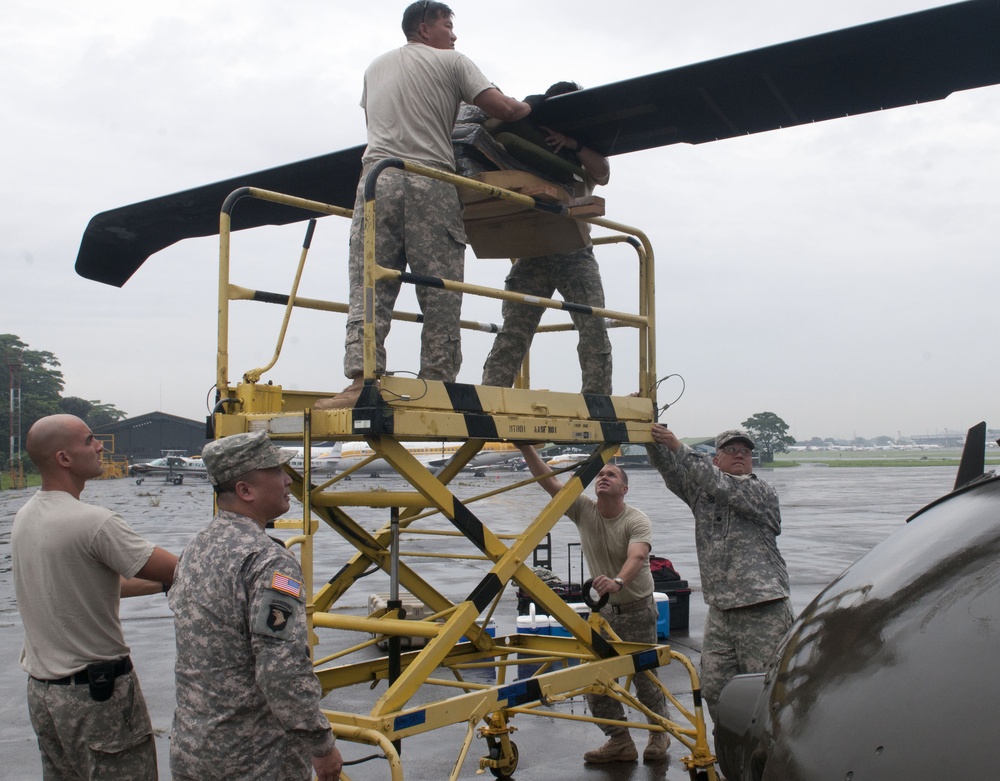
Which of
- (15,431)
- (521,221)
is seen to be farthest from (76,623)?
(15,431)

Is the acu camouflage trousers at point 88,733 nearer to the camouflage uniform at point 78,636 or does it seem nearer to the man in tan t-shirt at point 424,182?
the camouflage uniform at point 78,636

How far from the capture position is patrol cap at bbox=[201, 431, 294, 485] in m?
3.11

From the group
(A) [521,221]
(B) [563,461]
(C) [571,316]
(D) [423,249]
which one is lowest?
(B) [563,461]

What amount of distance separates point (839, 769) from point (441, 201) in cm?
331

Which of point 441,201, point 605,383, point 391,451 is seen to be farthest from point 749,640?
point 441,201

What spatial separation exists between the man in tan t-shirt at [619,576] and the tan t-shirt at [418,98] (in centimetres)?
196

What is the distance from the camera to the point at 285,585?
9.70ft

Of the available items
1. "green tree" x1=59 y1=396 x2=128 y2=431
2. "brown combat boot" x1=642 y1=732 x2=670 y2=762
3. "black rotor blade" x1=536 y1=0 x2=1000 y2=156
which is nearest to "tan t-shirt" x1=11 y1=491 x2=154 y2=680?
"black rotor blade" x1=536 y1=0 x2=1000 y2=156

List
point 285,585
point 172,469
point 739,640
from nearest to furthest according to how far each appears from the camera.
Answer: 1. point 285,585
2. point 739,640
3. point 172,469

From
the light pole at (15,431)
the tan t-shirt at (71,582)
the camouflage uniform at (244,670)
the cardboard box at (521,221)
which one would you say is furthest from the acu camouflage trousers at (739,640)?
the light pole at (15,431)

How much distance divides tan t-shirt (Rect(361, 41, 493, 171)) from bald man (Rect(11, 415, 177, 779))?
6.39ft

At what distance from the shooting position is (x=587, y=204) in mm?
4914

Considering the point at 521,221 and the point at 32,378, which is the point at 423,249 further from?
the point at 32,378

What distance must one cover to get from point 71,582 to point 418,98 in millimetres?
2614
